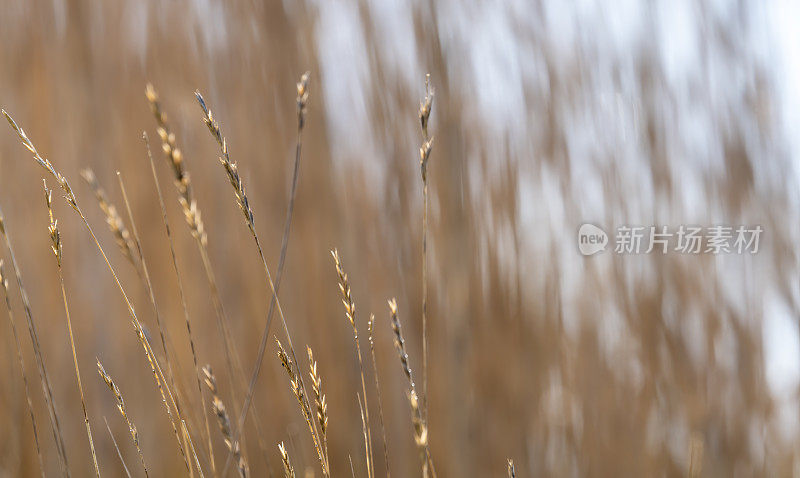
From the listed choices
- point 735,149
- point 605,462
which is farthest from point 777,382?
point 735,149

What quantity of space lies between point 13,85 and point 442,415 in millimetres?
1511

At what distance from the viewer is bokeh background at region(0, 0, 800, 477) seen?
1626mm

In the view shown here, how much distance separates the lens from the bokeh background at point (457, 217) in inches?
64.0

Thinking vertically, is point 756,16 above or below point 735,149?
above

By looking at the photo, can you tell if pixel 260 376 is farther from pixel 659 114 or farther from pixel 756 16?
pixel 756 16

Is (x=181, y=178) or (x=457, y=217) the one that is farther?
(x=457, y=217)

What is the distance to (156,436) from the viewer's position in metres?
1.64

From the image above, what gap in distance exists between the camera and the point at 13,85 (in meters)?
1.78

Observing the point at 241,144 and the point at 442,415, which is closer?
the point at 442,415

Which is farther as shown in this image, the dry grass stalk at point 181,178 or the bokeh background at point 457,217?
the bokeh background at point 457,217

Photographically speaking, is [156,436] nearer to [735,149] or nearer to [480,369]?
[480,369]

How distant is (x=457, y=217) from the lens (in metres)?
1.68

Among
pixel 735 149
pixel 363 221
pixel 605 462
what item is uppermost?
pixel 735 149

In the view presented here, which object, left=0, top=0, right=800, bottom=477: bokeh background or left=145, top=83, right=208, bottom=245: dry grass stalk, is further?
left=0, top=0, right=800, bottom=477: bokeh background
